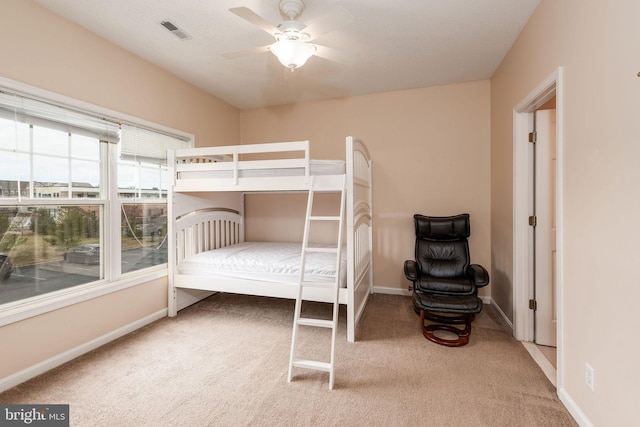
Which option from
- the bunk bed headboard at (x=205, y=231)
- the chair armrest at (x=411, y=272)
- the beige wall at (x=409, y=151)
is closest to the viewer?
the chair armrest at (x=411, y=272)

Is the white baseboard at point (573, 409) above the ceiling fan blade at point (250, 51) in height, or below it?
below

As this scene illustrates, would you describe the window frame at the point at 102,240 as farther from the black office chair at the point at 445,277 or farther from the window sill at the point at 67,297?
the black office chair at the point at 445,277

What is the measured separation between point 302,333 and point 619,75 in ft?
9.27

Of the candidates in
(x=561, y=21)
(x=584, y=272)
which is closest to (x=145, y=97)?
(x=561, y=21)

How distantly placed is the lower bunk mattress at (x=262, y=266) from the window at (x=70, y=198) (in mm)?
625

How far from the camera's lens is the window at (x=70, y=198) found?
Answer: 2.07 metres

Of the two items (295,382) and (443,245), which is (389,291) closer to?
(443,245)

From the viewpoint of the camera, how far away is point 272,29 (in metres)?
1.98

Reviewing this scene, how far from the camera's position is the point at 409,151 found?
3.85m

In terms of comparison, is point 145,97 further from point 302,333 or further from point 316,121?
point 302,333

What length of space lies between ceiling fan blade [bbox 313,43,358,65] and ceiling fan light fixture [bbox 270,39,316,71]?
32cm

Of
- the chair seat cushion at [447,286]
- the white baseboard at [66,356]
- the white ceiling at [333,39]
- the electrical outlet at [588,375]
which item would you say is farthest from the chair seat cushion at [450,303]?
the white baseboard at [66,356]

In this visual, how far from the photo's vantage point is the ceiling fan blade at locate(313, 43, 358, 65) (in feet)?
8.00

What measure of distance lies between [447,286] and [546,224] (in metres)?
1.02
